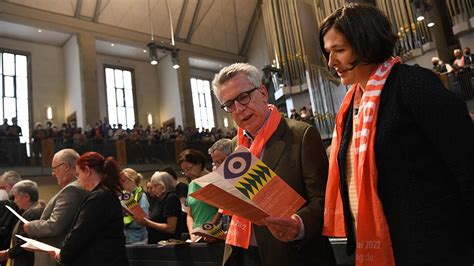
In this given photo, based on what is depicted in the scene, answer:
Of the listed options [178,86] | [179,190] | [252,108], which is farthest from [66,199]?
[178,86]

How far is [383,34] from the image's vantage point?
4.73ft

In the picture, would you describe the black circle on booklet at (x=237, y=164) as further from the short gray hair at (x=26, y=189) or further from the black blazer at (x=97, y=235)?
the short gray hair at (x=26, y=189)

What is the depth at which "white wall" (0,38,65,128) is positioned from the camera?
16953mm

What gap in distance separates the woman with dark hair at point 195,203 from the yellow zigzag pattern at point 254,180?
1514 mm

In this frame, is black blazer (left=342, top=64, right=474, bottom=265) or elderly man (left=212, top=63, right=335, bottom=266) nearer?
black blazer (left=342, top=64, right=474, bottom=265)

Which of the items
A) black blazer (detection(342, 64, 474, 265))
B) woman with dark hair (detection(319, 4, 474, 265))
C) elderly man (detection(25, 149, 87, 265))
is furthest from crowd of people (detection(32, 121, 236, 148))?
black blazer (detection(342, 64, 474, 265))

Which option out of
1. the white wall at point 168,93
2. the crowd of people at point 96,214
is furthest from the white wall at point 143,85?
the crowd of people at point 96,214

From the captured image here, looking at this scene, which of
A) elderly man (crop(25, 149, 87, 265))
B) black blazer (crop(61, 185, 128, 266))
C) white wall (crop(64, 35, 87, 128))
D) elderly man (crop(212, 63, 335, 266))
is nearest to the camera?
elderly man (crop(212, 63, 335, 266))

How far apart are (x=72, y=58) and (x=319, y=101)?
34.1 ft

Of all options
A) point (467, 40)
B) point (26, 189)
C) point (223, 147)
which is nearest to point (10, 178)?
point (26, 189)

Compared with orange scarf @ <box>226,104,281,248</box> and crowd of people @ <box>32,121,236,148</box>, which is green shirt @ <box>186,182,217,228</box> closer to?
orange scarf @ <box>226,104,281,248</box>

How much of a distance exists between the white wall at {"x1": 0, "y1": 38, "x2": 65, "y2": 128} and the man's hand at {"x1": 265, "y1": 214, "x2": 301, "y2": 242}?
17.4m

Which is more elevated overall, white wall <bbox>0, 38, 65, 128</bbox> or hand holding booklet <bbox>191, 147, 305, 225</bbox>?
white wall <bbox>0, 38, 65, 128</bbox>

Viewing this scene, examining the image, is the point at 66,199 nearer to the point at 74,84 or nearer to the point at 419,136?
the point at 419,136
